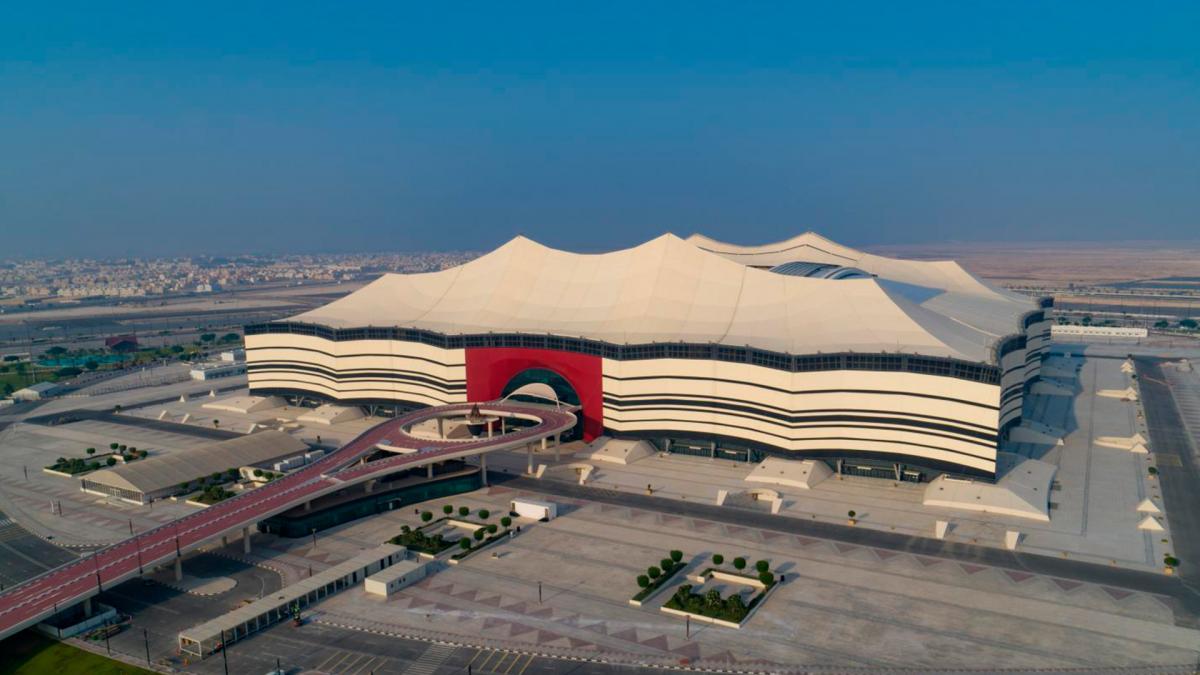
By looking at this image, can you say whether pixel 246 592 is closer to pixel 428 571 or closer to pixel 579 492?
pixel 428 571

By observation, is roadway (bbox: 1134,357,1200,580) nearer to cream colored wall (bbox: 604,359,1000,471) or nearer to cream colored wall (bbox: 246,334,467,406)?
cream colored wall (bbox: 604,359,1000,471)

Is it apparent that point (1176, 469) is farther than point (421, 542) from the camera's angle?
Yes

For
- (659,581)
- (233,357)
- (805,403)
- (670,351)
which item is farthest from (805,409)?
(233,357)

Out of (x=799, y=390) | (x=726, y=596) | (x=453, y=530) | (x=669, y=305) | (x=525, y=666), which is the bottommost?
(x=726, y=596)

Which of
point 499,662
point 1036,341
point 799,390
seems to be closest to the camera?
point 499,662

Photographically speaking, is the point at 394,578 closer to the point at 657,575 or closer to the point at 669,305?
the point at 657,575

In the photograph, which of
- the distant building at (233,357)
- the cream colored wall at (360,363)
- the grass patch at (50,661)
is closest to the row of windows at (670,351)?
the cream colored wall at (360,363)

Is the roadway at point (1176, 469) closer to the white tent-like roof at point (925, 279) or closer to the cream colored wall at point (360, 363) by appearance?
the white tent-like roof at point (925, 279)

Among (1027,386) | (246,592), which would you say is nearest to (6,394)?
(246,592)
